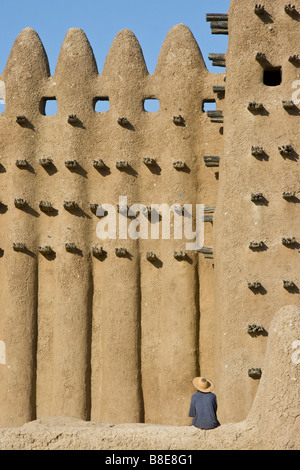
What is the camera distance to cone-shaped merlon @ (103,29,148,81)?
1536 cm

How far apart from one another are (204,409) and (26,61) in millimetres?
8223

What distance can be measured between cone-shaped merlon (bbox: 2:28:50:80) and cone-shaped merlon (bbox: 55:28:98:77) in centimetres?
31

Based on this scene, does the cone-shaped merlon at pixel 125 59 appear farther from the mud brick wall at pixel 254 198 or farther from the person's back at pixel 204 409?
the person's back at pixel 204 409

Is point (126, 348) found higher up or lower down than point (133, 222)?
lower down

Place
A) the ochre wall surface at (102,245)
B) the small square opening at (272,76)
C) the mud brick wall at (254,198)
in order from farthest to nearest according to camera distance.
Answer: the ochre wall surface at (102,245) < the small square opening at (272,76) < the mud brick wall at (254,198)

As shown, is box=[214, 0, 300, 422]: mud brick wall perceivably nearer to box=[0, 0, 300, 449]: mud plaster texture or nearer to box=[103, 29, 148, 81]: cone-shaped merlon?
box=[0, 0, 300, 449]: mud plaster texture

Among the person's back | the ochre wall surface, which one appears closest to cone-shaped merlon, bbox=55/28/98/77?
the ochre wall surface

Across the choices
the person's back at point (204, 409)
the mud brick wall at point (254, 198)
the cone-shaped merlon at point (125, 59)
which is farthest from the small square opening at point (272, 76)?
the person's back at point (204, 409)

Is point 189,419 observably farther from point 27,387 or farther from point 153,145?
point 153,145

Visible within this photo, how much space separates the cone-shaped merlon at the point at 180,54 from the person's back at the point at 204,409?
663 centimetres

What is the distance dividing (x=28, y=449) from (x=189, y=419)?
15.2 ft

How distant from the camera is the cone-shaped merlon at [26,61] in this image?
617 inches

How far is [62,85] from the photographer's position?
15500mm

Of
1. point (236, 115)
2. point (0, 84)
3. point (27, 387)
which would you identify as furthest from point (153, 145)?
point (27, 387)
